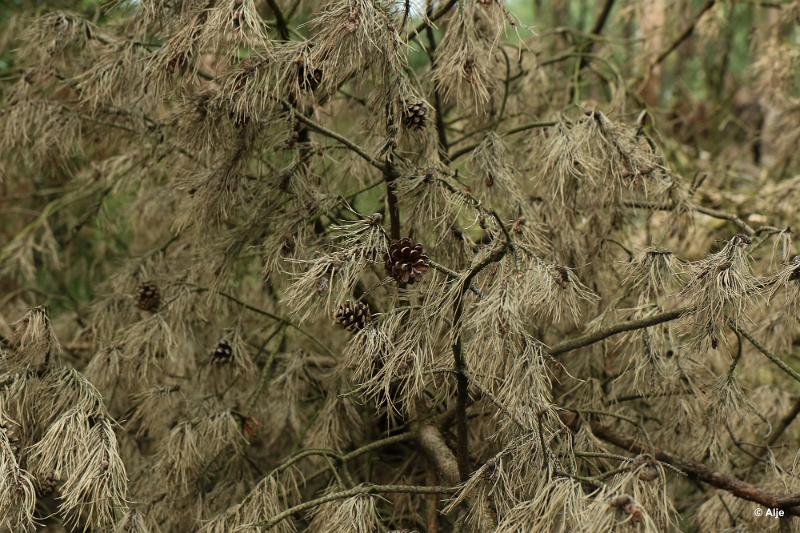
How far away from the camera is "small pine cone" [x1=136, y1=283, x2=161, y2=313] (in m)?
2.47

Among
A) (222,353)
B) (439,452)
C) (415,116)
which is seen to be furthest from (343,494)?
(415,116)

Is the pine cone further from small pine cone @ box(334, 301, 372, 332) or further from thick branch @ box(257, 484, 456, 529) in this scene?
thick branch @ box(257, 484, 456, 529)

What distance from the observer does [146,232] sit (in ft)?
10.2

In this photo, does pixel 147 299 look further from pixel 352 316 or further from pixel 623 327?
pixel 623 327

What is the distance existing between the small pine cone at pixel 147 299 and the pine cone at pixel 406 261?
1011 millimetres

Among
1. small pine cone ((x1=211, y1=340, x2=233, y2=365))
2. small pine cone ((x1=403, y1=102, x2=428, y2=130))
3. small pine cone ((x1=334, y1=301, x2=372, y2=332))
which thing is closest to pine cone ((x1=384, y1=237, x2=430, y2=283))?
small pine cone ((x1=334, y1=301, x2=372, y2=332))

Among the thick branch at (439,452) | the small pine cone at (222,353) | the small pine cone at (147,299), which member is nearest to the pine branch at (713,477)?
the thick branch at (439,452)

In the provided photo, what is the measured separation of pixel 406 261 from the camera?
5.67ft

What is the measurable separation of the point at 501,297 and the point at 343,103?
1258 millimetres

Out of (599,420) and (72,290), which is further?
(72,290)

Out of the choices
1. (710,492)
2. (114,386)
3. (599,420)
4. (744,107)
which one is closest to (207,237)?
(114,386)

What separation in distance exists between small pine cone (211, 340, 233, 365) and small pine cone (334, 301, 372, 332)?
711mm

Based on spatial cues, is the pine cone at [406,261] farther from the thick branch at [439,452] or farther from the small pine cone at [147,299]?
the small pine cone at [147,299]

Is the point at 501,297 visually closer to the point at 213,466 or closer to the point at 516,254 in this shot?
the point at 516,254
